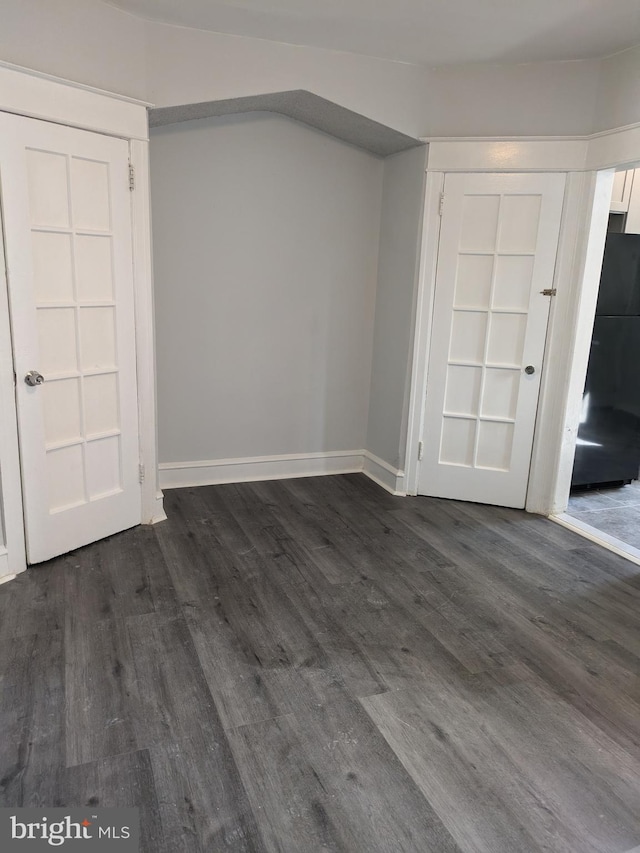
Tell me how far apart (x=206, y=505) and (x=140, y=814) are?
7.37 feet

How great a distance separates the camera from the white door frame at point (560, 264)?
345 centimetres

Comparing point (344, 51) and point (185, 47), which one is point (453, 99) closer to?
point (344, 51)

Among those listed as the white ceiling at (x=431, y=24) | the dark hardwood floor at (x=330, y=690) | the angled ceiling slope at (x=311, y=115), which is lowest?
the dark hardwood floor at (x=330, y=690)

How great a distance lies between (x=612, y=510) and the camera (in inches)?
160

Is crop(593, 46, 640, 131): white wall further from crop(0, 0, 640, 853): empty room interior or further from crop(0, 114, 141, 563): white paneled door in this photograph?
crop(0, 114, 141, 563): white paneled door

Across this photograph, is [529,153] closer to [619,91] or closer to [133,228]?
[619,91]

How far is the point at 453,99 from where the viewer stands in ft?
11.8

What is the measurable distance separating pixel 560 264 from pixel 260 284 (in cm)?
186

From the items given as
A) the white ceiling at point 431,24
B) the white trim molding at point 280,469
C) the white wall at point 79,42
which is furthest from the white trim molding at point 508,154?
the white trim molding at point 280,469

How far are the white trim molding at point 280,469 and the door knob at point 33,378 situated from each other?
53.4 inches

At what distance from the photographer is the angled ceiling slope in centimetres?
335

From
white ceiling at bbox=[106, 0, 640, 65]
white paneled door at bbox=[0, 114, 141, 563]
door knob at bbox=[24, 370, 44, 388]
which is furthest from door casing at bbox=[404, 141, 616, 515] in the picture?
door knob at bbox=[24, 370, 44, 388]

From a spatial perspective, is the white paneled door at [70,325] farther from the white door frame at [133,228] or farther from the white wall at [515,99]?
the white wall at [515,99]

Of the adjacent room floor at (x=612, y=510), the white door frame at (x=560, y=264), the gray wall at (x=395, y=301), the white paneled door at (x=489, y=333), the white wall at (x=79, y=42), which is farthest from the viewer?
the gray wall at (x=395, y=301)
